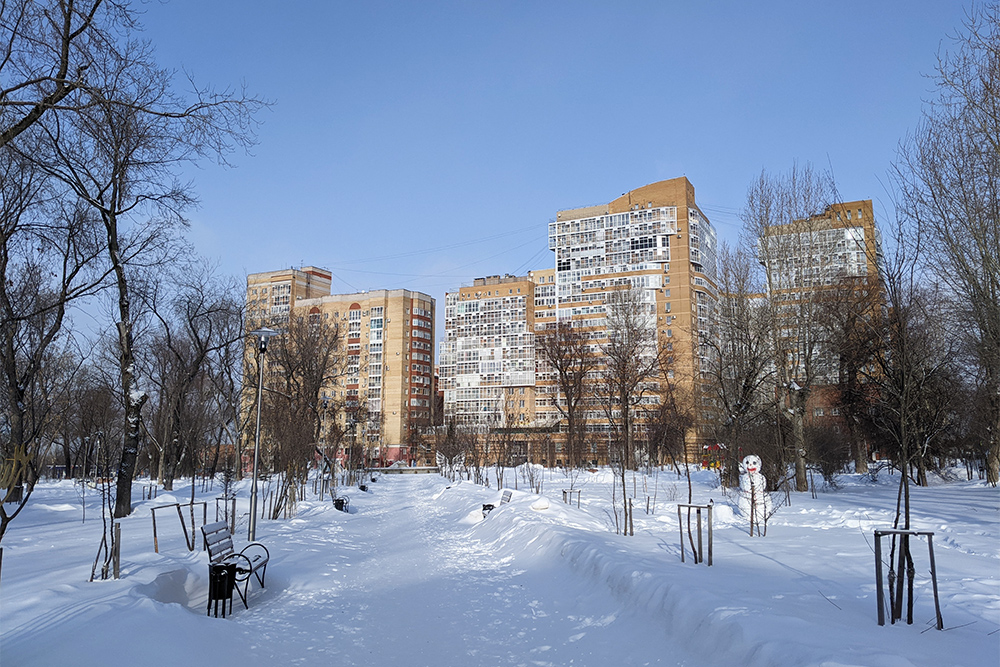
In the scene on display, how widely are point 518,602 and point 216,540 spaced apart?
13.9ft

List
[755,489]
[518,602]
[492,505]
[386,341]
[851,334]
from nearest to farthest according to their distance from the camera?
[518,602] → [755,489] → [492,505] → [851,334] → [386,341]

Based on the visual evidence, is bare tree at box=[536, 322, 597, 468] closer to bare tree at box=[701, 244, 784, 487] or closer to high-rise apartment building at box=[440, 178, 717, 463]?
bare tree at box=[701, 244, 784, 487]

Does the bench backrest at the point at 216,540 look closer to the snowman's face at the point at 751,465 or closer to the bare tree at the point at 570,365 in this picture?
the snowman's face at the point at 751,465

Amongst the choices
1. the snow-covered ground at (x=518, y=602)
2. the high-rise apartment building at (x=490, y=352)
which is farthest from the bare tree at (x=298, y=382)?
the high-rise apartment building at (x=490, y=352)

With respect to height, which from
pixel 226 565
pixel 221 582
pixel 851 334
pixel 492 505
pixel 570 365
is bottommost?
pixel 492 505

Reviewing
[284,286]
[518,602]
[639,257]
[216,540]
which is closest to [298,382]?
[216,540]

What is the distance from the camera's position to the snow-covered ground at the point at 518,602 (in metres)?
5.41

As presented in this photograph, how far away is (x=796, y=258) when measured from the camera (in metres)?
25.0

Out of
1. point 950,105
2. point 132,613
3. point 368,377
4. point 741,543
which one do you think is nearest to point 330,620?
point 132,613

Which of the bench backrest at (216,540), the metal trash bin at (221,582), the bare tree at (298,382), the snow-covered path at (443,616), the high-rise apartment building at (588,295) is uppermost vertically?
the high-rise apartment building at (588,295)

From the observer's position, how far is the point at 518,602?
8.41 m

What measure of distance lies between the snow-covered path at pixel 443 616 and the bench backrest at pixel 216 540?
0.89m

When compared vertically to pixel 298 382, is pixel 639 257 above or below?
above

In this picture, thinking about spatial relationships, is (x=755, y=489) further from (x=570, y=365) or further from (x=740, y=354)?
(x=570, y=365)
